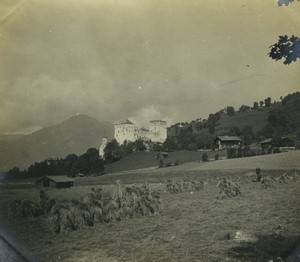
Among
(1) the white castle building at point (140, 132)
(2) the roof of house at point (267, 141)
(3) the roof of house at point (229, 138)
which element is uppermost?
(1) the white castle building at point (140, 132)

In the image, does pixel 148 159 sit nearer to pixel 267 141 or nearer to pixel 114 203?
pixel 114 203

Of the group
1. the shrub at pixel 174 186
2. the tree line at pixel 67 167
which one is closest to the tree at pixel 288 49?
the shrub at pixel 174 186

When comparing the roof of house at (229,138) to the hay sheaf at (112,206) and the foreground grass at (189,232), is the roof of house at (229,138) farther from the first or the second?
the hay sheaf at (112,206)

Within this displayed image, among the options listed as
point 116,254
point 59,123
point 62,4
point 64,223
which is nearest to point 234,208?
point 116,254

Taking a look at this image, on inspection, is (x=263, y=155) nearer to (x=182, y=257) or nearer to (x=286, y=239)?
(x=286, y=239)

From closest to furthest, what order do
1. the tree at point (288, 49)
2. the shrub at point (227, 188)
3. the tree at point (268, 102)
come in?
the tree at point (288, 49)
the shrub at point (227, 188)
the tree at point (268, 102)
